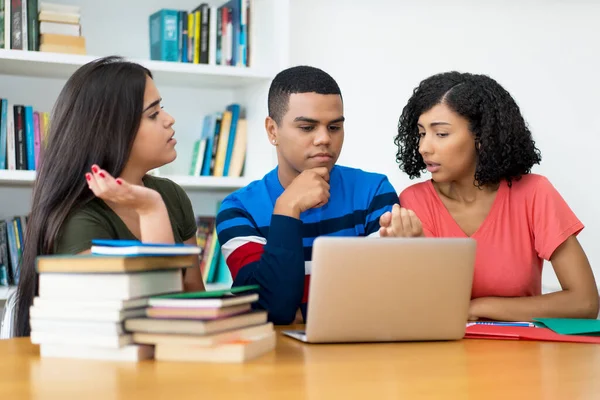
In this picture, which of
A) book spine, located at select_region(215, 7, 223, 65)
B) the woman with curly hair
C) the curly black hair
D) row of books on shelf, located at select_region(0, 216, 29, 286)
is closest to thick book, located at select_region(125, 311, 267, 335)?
the woman with curly hair

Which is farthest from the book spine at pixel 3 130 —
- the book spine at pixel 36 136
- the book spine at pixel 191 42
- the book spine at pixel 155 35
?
the book spine at pixel 191 42

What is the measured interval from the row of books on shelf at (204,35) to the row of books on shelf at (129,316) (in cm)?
202

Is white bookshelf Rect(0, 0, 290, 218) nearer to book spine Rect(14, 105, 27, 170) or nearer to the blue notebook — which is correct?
book spine Rect(14, 105, 27, 170)

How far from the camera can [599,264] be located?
3562mm

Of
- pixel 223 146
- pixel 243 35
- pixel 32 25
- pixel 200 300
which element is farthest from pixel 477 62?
pixel 200 300

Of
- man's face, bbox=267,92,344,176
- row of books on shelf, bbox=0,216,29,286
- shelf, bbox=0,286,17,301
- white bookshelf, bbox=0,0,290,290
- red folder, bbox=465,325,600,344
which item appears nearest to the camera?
red folder, bbox=465,325,600,344

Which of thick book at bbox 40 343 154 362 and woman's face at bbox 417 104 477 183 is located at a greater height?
woman's face at bbox 417 104 477 183

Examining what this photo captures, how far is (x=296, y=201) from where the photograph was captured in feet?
5.73

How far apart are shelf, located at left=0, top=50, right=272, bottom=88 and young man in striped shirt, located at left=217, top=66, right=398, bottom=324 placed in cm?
110

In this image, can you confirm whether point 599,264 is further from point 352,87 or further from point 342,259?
point 342,259

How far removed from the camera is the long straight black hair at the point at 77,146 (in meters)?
1.60

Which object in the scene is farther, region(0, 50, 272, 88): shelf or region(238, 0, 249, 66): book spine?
region(238, 0, 249, 66): book spine

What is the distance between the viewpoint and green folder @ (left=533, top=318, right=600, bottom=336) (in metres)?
1.54

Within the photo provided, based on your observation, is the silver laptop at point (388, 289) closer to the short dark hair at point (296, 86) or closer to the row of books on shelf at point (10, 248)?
the short dark hair at point (296, 86)
